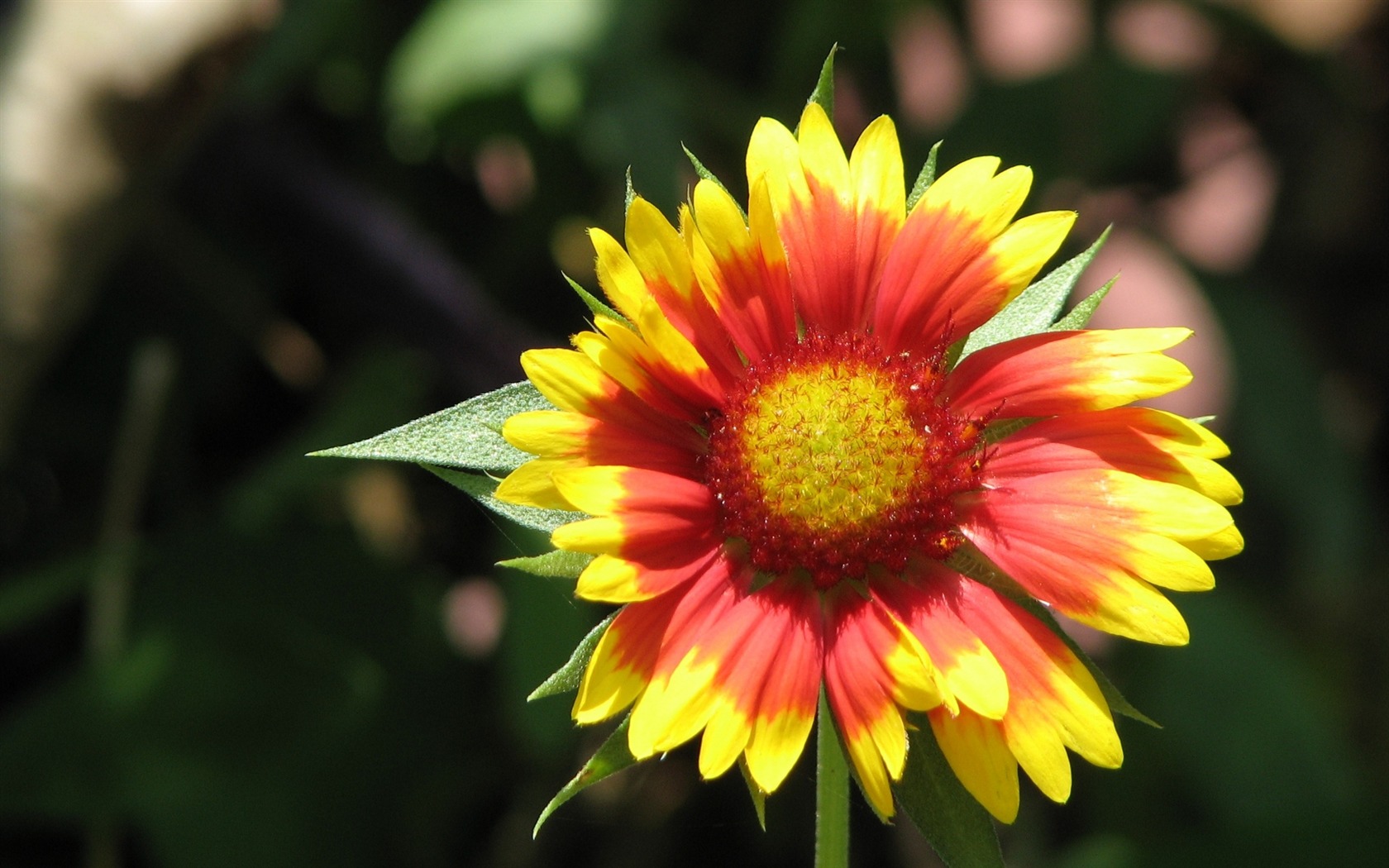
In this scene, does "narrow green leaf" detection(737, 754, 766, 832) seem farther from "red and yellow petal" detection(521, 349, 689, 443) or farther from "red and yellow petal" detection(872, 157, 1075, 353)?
"red and yellow petal" detection(872, 157, 1075, 353)

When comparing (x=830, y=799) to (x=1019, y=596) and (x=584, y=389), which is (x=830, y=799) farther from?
(x=584, y=389)

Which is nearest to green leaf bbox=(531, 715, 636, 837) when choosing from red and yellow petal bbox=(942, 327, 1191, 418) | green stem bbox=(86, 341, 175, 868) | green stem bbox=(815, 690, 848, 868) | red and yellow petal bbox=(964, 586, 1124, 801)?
green stem bbox=(815, 690, 848, 868)

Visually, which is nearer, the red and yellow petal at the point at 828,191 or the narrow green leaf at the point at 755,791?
the narrow green leaf at the point at 755,791

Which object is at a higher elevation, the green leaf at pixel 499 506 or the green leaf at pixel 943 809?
the green leaf at pixel 499 506

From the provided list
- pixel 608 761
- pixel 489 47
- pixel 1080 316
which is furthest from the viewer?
pixel 489 47

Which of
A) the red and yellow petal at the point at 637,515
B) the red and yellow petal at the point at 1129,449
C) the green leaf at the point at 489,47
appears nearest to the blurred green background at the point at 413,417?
the green leaf at the point at 489,47

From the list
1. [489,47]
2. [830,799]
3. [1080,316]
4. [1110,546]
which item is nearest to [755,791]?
[830,799]

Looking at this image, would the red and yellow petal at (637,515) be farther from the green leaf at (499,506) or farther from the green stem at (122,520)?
the green stem at (122,520)
